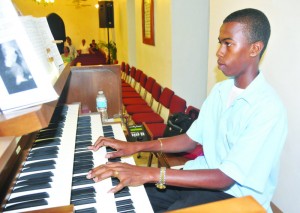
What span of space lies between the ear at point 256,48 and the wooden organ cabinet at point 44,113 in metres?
0.98

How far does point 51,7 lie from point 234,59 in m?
14.4

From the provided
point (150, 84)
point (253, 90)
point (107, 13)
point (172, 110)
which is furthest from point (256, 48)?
point (107, 13)

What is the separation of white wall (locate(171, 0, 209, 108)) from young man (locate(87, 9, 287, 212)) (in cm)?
249

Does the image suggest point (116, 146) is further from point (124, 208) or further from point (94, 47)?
point (94, 47)

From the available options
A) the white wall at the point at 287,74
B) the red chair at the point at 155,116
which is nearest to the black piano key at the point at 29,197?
the white wall at the point at 287,74

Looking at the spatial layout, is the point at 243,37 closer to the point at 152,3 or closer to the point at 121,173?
the point at 121,173

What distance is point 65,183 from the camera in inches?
48.0

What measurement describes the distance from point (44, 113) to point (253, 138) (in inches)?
36.3

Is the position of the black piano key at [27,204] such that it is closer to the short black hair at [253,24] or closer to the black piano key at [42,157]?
the black piano key at [42,157]

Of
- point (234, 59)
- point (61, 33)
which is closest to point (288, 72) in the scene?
point (234, 59)

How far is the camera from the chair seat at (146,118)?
3.96m

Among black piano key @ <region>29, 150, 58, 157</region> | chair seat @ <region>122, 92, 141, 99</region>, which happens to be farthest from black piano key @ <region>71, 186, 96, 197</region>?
chair seat @ <region>122, 92, 141, 99</region>

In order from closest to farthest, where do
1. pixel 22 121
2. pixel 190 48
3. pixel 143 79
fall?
pixel 22 121 → pixel 190 48 → pixel 143 79

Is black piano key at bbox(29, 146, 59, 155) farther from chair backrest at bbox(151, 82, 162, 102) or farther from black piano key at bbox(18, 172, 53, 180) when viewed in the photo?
chair backrest at bbox(151, 82, 162, 102)
